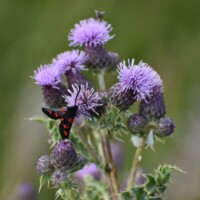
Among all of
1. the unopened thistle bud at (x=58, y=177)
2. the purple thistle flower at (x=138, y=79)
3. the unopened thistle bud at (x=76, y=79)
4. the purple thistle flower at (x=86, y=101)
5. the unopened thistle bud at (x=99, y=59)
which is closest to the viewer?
the unopened thistle bud at (x=58, y=177)

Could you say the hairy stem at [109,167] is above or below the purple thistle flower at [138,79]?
below

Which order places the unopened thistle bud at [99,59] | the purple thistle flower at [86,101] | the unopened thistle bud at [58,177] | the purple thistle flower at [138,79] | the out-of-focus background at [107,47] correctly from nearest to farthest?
the unopened thistle bud at [58,177], the purple thistle flower at [86,101], the purple thistle flower at [138,79], the unopened thistle bud at [99,59], the out-of-focus background at [107,47]

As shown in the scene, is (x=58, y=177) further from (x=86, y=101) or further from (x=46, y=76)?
(x=46, y=76)

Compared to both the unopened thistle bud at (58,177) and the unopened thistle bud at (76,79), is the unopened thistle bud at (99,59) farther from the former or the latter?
the unopened thistle bud at (58,177)

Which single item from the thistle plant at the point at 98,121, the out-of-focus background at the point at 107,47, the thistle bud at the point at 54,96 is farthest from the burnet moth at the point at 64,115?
the out-of-focus background at the point at 107,47

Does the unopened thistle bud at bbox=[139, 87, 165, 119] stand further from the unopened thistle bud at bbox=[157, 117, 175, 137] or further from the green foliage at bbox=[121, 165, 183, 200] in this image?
the green foliage at bbox=[121, 165, 183, 200]

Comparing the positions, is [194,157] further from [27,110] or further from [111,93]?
[111,93]
